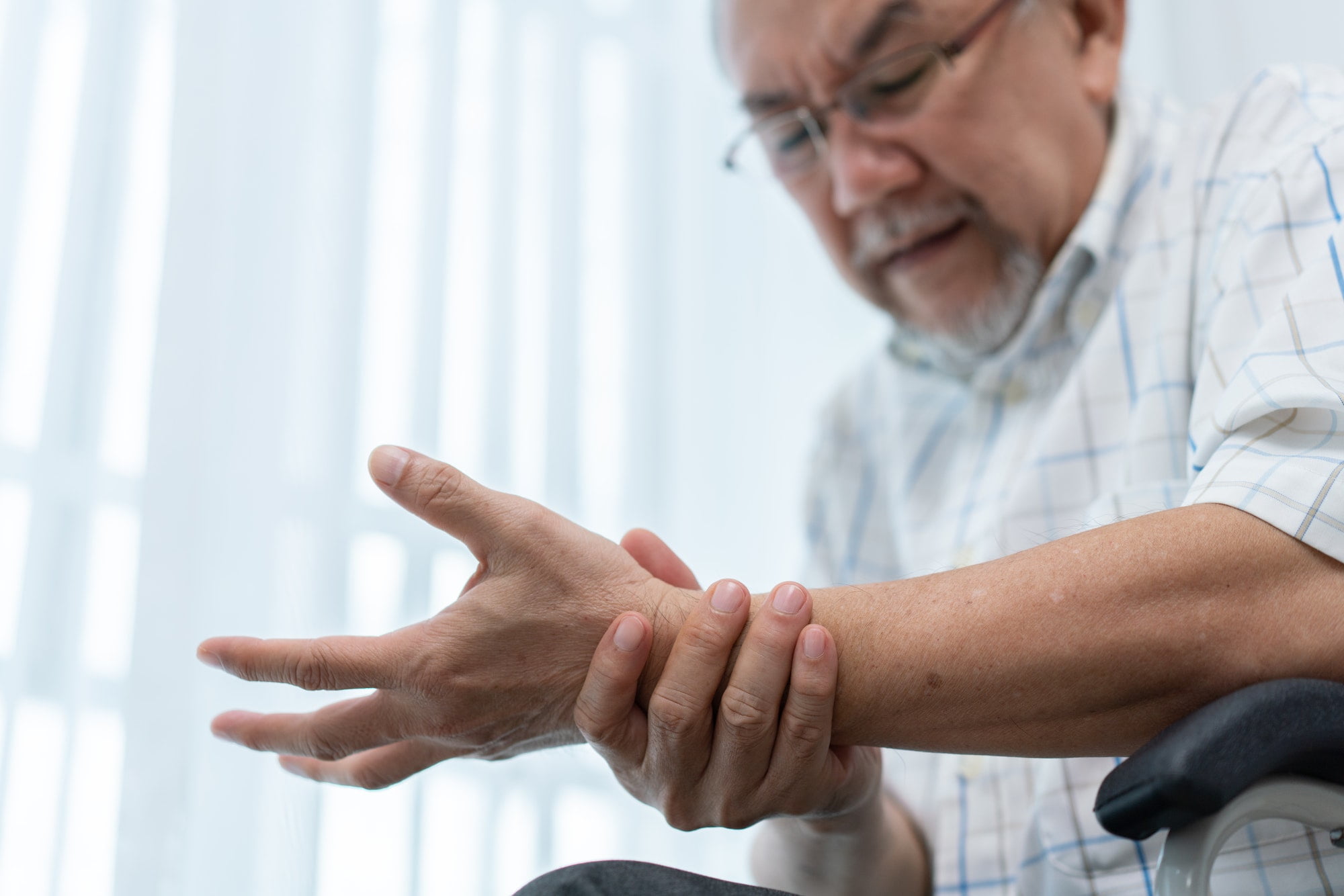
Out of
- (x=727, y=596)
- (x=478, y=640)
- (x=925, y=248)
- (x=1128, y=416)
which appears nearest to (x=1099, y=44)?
(x=925, y=248)

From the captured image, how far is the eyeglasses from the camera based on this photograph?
50.3 inches

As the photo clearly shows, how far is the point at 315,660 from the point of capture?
75cm

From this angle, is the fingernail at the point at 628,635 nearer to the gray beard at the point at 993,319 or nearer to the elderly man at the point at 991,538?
the elderly man at the point at 991,538

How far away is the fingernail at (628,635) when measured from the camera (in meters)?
0.74

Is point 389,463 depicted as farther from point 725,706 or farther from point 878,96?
point 878,96

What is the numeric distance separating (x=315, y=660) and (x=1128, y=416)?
2.79 ft

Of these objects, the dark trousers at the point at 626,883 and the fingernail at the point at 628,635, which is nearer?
the dark trousers at the point at 626,883

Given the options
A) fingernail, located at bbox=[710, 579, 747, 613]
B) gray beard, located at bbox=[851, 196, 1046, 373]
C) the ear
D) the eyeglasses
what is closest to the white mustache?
gray beard, located at bbox=[851, 196, 1046, 373]

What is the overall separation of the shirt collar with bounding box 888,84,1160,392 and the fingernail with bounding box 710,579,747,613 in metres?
0.74

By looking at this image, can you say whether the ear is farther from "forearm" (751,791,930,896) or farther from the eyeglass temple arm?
"forearm" (751,791,930,896)

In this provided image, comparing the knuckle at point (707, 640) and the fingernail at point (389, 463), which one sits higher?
the fingernail at point (389, 463)

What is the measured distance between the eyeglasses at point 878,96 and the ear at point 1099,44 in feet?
0.51

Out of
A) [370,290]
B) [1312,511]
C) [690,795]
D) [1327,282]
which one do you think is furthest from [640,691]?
[370,290]

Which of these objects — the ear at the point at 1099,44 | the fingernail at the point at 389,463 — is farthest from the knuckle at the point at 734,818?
the ear at the point at 1099,44
